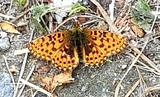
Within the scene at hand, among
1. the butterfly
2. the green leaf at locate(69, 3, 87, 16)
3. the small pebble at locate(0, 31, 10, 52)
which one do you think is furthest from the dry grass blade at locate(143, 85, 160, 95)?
the small pebble at locate(0, 31, 10, 52)

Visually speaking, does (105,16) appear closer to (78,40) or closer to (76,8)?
(76,8)

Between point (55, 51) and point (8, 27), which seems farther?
point (8, 27)

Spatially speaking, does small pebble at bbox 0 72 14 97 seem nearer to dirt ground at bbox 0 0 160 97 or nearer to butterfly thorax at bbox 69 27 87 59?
dirt ground at bbox 0 0 160 97

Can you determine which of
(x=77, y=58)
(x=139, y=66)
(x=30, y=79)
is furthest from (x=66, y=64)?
(x=139, y=66)

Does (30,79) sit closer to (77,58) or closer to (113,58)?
(77,58)

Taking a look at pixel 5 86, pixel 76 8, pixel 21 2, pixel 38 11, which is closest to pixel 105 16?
pixel 76 8

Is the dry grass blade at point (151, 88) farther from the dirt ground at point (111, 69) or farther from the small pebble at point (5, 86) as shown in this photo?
the small pebble at point (5, 86)
